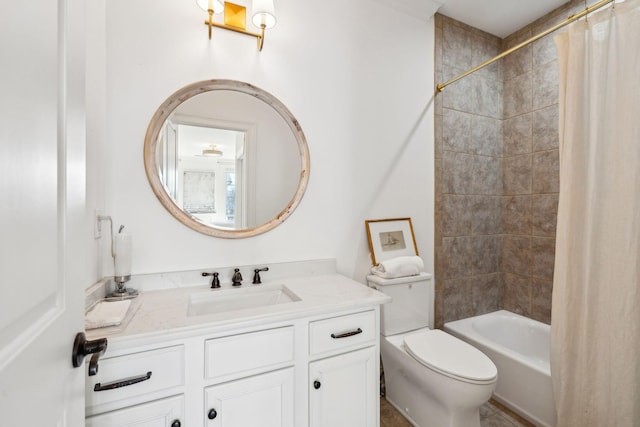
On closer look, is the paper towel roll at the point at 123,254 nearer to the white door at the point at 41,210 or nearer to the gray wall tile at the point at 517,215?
the white door at the point at 41,210

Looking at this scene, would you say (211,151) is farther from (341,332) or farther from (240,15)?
(341,332)

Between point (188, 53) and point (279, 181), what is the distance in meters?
0.79

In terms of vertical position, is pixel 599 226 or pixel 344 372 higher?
pixel 599 226

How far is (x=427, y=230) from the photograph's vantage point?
2.11 metres

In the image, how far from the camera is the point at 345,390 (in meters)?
1.24

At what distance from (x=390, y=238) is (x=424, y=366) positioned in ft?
2.58

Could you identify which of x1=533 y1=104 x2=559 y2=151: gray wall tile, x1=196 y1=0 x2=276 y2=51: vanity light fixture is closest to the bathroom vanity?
x1=196 y1=0 x2=276 y2=51: vanity light fixture

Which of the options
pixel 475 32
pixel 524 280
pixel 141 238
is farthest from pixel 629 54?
pixel 141 238

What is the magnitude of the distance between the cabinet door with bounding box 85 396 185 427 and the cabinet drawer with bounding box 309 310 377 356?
0.49 meters

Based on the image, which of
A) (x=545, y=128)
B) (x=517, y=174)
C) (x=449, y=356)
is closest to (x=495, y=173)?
(x=517, y=174)

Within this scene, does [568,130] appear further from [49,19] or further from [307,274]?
[49,19]

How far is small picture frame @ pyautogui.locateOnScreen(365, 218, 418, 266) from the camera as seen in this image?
189cm

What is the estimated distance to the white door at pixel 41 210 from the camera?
344mm

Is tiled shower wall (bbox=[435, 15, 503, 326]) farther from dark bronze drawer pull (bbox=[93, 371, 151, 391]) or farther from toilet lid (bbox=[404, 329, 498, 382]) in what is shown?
dark bronze drawer pull (bbox=[93, 371, 151, 391])
